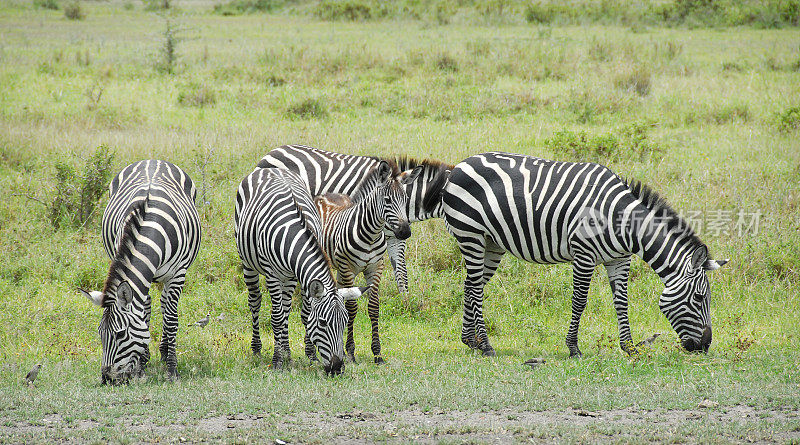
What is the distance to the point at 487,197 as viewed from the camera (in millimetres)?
8570

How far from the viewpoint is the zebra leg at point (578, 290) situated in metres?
8.16

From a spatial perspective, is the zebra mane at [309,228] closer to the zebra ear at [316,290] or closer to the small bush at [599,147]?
the zebra ear at [316,290]

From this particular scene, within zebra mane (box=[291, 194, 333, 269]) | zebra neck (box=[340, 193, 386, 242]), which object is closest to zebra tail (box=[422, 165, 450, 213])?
zebra neck (box=[340, 193, 386, 242])

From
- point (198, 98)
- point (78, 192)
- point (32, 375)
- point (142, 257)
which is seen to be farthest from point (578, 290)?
point (198, 98)

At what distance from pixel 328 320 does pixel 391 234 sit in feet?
6.94

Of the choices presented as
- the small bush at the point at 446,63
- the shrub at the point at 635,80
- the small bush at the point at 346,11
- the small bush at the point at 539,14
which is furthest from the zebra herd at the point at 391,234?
the small bush at the point at 346,11

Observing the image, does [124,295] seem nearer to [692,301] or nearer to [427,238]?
[427,238]

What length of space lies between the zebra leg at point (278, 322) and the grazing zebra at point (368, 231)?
70 cm

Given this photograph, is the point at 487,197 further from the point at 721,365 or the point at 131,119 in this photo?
the point at 131,119

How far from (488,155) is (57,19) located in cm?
3141

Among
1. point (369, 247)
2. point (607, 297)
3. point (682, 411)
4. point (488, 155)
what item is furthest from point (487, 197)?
point (682, 411)

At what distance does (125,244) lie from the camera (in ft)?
22.7

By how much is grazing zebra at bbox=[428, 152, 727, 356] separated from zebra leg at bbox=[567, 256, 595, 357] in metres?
0.01

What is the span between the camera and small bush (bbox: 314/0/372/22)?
112ft
